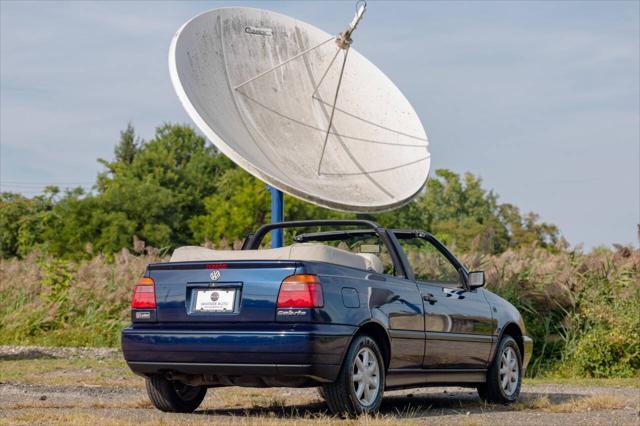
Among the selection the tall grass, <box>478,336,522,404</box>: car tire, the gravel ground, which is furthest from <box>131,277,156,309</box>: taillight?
the tall grass

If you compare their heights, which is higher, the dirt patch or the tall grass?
the tall grass

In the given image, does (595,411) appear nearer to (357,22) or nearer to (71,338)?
(357,22)

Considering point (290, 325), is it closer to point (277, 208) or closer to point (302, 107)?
point (277, 208)

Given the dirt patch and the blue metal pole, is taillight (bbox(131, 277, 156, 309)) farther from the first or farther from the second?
the dirt patch

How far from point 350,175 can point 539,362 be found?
4297 mm

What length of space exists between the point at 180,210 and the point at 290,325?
209 ft

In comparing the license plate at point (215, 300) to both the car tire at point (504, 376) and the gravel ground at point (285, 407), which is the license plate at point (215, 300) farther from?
the car tire at point (504, 376)

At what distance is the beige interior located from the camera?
7.73 m

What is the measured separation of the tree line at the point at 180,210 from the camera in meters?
61.2

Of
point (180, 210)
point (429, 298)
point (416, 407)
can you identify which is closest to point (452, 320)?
point (429, 298)

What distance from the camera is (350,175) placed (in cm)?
1694

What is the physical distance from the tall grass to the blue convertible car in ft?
22.0

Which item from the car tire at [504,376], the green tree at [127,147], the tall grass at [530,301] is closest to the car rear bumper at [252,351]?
the car tire at [504,376]

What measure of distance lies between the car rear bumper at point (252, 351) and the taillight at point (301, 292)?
0.54ft
